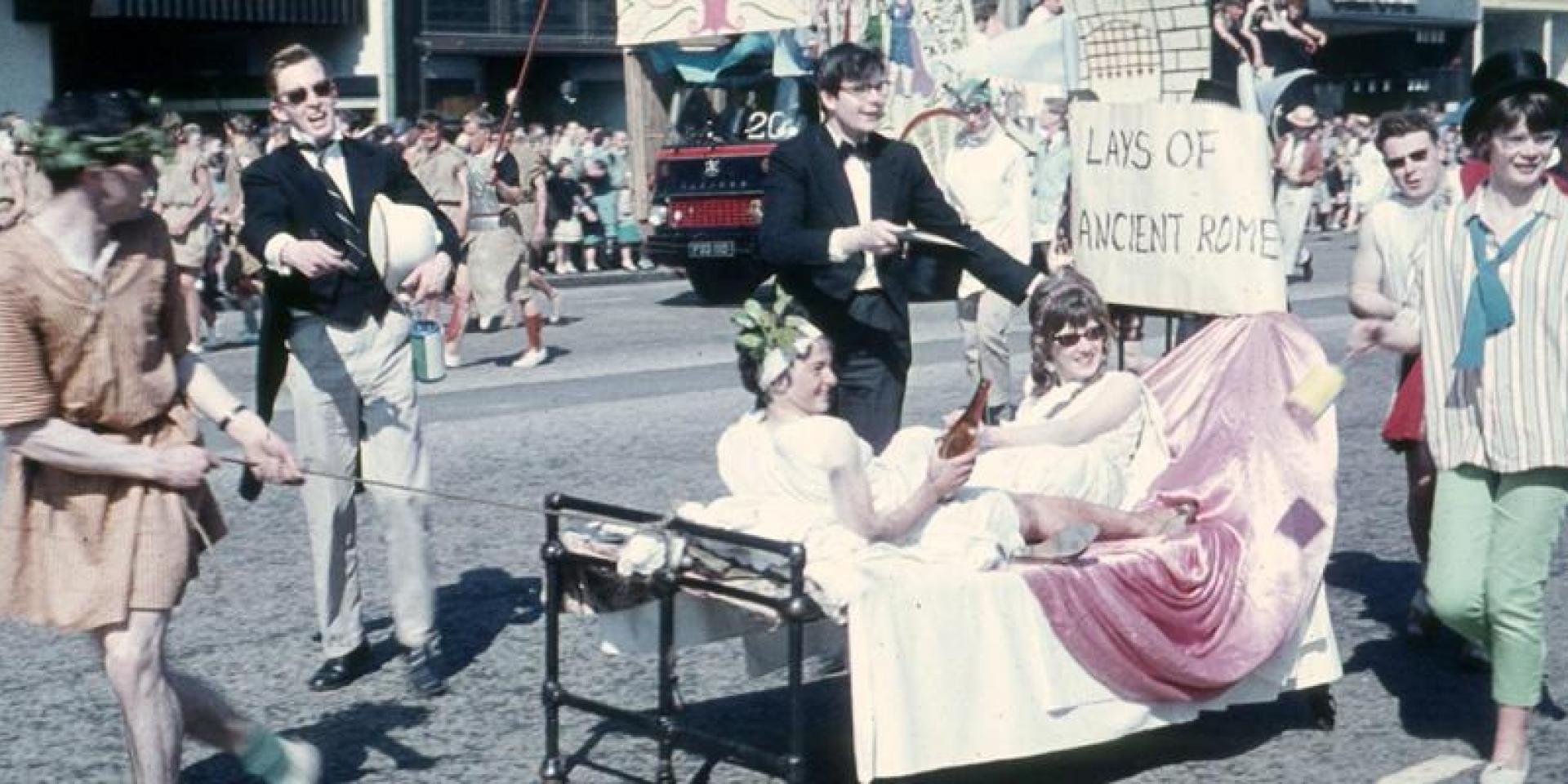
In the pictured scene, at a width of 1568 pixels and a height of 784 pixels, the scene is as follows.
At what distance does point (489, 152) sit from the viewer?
58.7 feet

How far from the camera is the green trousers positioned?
220 inches

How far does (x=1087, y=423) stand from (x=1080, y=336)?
0.24 m

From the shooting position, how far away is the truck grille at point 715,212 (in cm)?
2034

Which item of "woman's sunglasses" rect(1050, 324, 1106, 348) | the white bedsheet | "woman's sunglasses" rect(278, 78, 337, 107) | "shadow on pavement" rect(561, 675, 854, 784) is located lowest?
"shadow on pavement" rect(561, 675, 854, 784)

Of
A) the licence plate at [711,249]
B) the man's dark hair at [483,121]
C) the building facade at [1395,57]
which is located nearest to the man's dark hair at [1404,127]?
the man's dark hair at [483,121]

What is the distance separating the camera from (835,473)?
539cm

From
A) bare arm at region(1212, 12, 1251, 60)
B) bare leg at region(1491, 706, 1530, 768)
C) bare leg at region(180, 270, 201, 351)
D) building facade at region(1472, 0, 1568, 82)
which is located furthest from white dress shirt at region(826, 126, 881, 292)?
building facade at region(1472, 0, 1568, 82)

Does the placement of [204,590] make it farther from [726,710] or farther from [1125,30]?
[1125,30]

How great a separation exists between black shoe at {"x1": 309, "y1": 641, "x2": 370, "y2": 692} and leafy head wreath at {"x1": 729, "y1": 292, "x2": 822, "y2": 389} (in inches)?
69.6

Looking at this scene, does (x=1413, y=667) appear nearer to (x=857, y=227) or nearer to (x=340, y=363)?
(x=857, y=227)

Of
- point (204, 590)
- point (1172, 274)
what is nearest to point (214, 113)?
point (204, 590)

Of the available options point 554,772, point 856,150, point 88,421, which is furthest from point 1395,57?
point 88,421

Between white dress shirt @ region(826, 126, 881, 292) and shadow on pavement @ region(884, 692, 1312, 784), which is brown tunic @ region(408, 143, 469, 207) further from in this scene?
shadow on pavement @ region(884, 692, 1312, 784)

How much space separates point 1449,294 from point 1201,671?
3.73 ft
